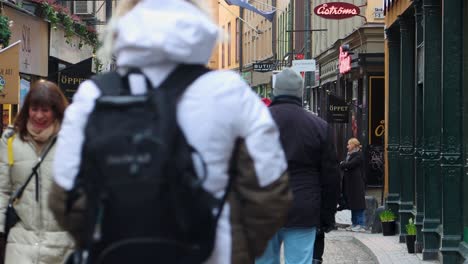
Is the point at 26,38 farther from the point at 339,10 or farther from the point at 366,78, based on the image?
the point at 366,78

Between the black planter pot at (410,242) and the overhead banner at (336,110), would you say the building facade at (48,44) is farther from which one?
the black planter pot at (410,242)

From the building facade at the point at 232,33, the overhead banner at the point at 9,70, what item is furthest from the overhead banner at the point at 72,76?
the building facade at the point at 232,33

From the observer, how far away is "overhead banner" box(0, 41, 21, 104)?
9.49 meters

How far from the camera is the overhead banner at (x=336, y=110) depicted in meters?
19.1

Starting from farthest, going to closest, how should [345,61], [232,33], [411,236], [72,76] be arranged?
[232,33]
[345,61]
[72,76]
[411,236]

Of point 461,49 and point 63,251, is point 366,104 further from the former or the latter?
point 63,251

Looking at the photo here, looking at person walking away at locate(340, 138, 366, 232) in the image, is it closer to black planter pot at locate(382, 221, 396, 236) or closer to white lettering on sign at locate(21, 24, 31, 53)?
black planter pot at locate(382, 221, 396, 236)

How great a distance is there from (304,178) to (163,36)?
358 centimetres

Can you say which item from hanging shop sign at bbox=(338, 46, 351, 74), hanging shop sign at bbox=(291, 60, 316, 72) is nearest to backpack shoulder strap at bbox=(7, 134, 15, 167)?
hanging shop sign at bbox=(291, 60, 316, 72)

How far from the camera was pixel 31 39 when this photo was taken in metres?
16.0

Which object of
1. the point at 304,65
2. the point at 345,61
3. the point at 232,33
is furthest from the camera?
the point at 232,33

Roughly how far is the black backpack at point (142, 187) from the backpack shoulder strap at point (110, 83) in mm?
88

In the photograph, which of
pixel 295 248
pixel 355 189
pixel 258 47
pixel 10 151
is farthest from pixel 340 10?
pixel 258 47

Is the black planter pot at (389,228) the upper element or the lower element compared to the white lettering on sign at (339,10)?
lower
